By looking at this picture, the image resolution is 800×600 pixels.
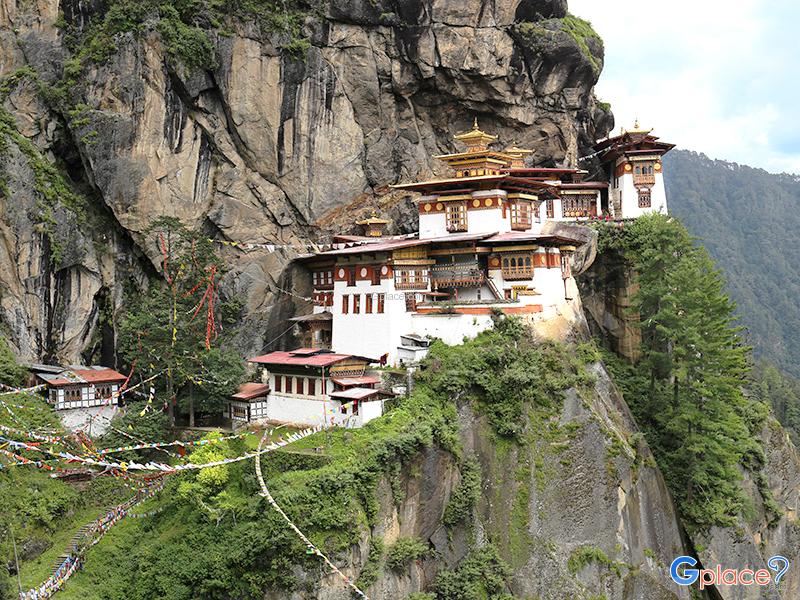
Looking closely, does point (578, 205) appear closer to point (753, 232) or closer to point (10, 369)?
point (10, 369)

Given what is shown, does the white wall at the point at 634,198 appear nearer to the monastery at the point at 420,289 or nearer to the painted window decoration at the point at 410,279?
the monastery at the point at 420,289

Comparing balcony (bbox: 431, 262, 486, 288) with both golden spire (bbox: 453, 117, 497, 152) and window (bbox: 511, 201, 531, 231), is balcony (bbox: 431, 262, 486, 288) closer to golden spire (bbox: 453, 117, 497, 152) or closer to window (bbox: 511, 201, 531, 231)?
window (bbox: 511, 201, 531, 231)

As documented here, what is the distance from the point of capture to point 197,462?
2500 cm

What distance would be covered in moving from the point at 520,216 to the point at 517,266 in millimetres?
4168

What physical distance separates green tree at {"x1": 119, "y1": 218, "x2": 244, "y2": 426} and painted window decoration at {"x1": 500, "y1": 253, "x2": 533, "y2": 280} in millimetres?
12877

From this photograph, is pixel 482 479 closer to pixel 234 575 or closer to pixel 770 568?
pixel 234 575

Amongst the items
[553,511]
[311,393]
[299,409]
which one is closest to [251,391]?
[299,409]

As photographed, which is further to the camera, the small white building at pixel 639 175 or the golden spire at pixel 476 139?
the small white building at pixel 639 175

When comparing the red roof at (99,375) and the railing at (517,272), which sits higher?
the railing at (517,272)

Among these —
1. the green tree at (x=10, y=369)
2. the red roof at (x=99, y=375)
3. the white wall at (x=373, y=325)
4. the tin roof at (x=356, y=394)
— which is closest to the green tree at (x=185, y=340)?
the red roof at (x=99, y=375)

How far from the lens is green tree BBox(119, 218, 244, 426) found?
30.8 meters

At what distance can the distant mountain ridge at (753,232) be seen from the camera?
112 meters

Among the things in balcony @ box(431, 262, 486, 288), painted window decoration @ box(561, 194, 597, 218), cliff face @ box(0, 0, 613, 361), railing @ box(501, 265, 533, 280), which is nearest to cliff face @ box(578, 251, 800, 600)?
painted window decoration @ box(561, 194, 597, 218)

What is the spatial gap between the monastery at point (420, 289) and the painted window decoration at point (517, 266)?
1.8 inches
